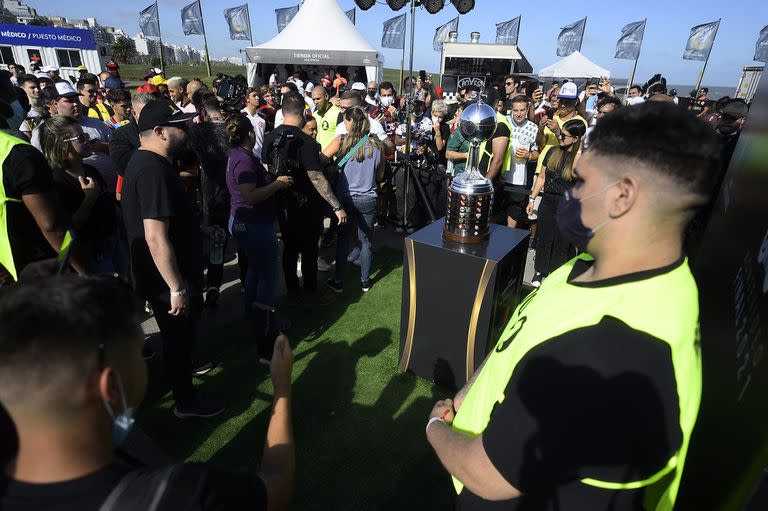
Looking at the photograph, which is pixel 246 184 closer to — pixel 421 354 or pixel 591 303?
pixel 421 354

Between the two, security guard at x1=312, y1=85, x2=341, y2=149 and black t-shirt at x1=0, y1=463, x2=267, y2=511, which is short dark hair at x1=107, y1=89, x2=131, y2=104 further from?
black t-shirt at x1=0, y1=463, x2=267, y2=511

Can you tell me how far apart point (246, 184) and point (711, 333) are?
2.95 m

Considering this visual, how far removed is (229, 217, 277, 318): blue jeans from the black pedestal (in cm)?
114

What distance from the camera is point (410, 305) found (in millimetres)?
3123

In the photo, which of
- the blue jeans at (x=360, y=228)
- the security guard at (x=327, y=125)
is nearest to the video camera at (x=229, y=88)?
the security guard at (x=327, y=125)

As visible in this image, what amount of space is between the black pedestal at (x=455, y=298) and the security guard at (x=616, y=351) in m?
1.61

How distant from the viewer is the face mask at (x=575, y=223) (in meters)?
1.14

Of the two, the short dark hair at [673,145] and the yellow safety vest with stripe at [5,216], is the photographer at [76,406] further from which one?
the yellow safety vest with stripe at [5,216]

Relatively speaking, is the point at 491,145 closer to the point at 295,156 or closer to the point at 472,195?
the point at 472,195

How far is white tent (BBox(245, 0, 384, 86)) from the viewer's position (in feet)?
47.6

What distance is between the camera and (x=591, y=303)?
100cm

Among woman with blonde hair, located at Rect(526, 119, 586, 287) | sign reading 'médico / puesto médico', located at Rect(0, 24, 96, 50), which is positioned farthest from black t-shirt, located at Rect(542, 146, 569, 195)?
sign reading 'médico / puesto médico', located at Rect(0, 24, 96, 50)

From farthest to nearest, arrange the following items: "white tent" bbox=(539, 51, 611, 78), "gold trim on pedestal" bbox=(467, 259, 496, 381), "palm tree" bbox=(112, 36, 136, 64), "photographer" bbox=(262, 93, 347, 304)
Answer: "palm tree" bbox=(112, 36, 136, 64) < "white tent" bbox=(539, 51, 611, 78) < "photographer" bbox=(262, 93, 347, 304) < "gold trim on pedestal" bbox=(467, 259, 496, 381)

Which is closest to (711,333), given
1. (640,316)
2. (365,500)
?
(640,316)
